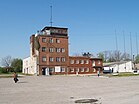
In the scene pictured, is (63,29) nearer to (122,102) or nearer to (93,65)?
(93,65)

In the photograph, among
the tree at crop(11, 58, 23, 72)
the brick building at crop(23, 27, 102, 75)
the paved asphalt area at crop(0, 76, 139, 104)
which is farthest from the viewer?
the tree at crop(11, 58, 23, 72)

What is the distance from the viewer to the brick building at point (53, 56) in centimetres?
7175

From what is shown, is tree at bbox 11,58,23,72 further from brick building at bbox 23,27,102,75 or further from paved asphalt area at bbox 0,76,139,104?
paved asphalt area at bbox 0,76,139,104

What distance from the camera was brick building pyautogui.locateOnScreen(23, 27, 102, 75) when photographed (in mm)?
71750

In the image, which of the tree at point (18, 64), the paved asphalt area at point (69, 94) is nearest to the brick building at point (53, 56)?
the tree at point (18, 64)

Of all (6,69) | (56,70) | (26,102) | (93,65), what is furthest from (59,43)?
(26,102)

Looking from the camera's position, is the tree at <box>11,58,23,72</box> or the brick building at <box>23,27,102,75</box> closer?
the brick building at <box>23,27,102,75</box>

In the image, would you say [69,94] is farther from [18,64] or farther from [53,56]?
[18,64]

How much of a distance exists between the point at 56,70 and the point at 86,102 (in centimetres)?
6088

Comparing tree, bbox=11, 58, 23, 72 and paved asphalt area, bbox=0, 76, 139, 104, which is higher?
tree, bbox=11, 58, 23, 72

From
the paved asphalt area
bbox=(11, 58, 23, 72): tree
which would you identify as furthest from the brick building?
the paved asphalt area

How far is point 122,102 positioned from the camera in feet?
41.0

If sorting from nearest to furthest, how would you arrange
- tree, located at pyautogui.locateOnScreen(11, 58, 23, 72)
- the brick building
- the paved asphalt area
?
the paved asphalt area, the brick building, tree, located at pyautogui.locateOnScreen(11, 58, 23, 72)

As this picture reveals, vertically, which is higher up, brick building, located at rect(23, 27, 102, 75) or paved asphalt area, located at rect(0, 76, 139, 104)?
brick building, located at rect(23, 27, 102, 75)
